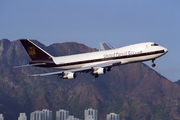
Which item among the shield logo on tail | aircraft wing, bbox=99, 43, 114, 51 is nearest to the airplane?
the shield logo on tail

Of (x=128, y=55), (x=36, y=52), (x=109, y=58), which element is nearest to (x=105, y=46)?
(x=109, y=58)

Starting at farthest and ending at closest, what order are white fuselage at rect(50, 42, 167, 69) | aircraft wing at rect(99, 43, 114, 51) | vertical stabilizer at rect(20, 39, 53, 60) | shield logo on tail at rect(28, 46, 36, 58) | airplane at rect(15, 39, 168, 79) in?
aircraft wing at rect(99, 43, 114, 51)
shield logo on tail at rect(28, 46, 36, 58)
vertical stabilizer at rect(20, 39, 53, 60)
white fuselage at rect(50, 42, 167, 69)
airplane at rect(15, 39, 168, 79)

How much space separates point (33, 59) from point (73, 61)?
17.6m

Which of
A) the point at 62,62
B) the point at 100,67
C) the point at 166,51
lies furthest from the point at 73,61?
the point at 166,51

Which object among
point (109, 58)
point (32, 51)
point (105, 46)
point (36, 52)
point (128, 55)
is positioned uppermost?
point (105, 46)

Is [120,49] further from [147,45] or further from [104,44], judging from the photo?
[104,44]

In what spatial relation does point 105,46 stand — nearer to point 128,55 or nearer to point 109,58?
point 109,58

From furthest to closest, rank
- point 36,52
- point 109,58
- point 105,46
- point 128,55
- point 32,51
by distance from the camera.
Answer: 1. point 105,46
2. point 32,51
3. point 36,52
4. point 109,58
5. point 128,55

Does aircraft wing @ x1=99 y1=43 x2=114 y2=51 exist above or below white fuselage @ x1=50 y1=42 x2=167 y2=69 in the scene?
above

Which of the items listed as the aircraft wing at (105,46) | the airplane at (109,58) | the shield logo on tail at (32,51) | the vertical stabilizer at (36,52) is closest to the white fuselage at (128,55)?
the airplane at (109,58)

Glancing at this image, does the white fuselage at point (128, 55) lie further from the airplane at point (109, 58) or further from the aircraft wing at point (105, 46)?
the aircraft wing at point (105, 46)

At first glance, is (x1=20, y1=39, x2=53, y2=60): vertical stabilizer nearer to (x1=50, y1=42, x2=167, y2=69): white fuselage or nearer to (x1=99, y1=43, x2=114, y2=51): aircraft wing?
(x1=50, y1=42, x2=167, y2=69): white fuselage

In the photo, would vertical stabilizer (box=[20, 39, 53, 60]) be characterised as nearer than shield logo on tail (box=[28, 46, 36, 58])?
Yes

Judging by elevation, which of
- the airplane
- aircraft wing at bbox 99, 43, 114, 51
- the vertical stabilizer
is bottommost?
the airplane
